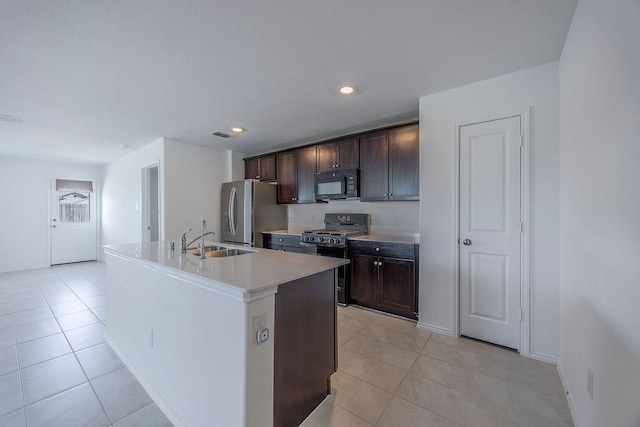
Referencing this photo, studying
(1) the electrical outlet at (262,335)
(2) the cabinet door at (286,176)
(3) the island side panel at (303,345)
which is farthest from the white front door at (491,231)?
(2) the cabinet door at (286,176)

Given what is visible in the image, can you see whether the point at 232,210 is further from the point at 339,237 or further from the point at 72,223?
the point at 72,223

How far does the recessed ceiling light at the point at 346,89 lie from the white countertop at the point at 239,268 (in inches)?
65.1

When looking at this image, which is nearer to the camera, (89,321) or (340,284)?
(89,321)

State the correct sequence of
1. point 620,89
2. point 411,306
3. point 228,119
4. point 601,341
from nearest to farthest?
1. point 620,89
2. point 601,341
3. point 411,306
4. point 228,119

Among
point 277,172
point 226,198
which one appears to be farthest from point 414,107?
point 226,198

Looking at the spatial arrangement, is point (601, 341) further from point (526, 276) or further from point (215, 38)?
point (215, 38)

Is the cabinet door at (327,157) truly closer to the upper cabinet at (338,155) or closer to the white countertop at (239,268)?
the upper cabinet at (338,155)

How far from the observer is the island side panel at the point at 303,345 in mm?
1345

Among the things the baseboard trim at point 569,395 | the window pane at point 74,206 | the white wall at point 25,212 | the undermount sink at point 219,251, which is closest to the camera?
the baseboard trim at point 569,395

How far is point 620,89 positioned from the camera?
1.04 metres

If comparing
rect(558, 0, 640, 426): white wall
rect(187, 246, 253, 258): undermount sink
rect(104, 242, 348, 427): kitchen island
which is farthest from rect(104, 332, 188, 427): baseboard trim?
rect(558, 0, 640, 426): white wall

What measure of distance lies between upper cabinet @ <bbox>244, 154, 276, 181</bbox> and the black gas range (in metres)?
1.29

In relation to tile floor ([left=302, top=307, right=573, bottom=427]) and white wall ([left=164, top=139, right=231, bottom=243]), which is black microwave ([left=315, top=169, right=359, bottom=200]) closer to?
tile floor ([left=302, top=307, right=573, bottom=427])

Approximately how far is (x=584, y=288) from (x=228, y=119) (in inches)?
142
